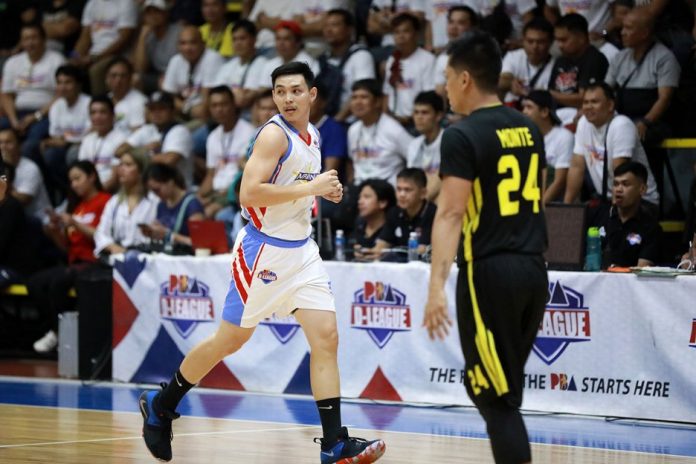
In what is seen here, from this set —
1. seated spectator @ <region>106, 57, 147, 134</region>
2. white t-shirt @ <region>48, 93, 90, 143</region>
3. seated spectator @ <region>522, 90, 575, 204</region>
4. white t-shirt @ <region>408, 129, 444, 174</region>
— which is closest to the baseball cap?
seated spectator @ <region>522, 90, 575, 204</region>

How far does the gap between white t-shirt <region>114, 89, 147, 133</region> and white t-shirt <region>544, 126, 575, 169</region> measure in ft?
18.6

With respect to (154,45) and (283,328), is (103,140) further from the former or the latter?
(283,328)

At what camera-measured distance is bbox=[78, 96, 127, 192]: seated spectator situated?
14.1m

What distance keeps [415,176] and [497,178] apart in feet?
18.1

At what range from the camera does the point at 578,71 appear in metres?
11.5

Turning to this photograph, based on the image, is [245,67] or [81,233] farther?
[245,67]

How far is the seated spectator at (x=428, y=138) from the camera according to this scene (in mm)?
11453

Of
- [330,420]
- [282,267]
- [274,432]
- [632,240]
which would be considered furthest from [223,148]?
[330,420]

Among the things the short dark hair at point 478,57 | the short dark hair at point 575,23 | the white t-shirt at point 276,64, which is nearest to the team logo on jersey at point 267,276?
the short dark hair at point 478,57

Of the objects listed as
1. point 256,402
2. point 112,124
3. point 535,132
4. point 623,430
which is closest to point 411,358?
point 256,402

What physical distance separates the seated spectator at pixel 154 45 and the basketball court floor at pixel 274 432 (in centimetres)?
617

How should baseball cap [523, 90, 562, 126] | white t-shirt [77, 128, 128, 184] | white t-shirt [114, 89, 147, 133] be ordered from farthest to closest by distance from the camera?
white t-shirt [114, 89, 147, 133] < white t-shirt [77, 128, 128, 184] < baseball cap [523, 90, 562, 126]

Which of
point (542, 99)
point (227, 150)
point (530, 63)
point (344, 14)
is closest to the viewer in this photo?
point (542, 99)

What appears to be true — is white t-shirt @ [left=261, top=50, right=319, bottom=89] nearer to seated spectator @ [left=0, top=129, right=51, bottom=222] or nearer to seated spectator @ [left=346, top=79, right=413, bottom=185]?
seated spectator @ [left=346, top=79, right=413, bottom=185]
